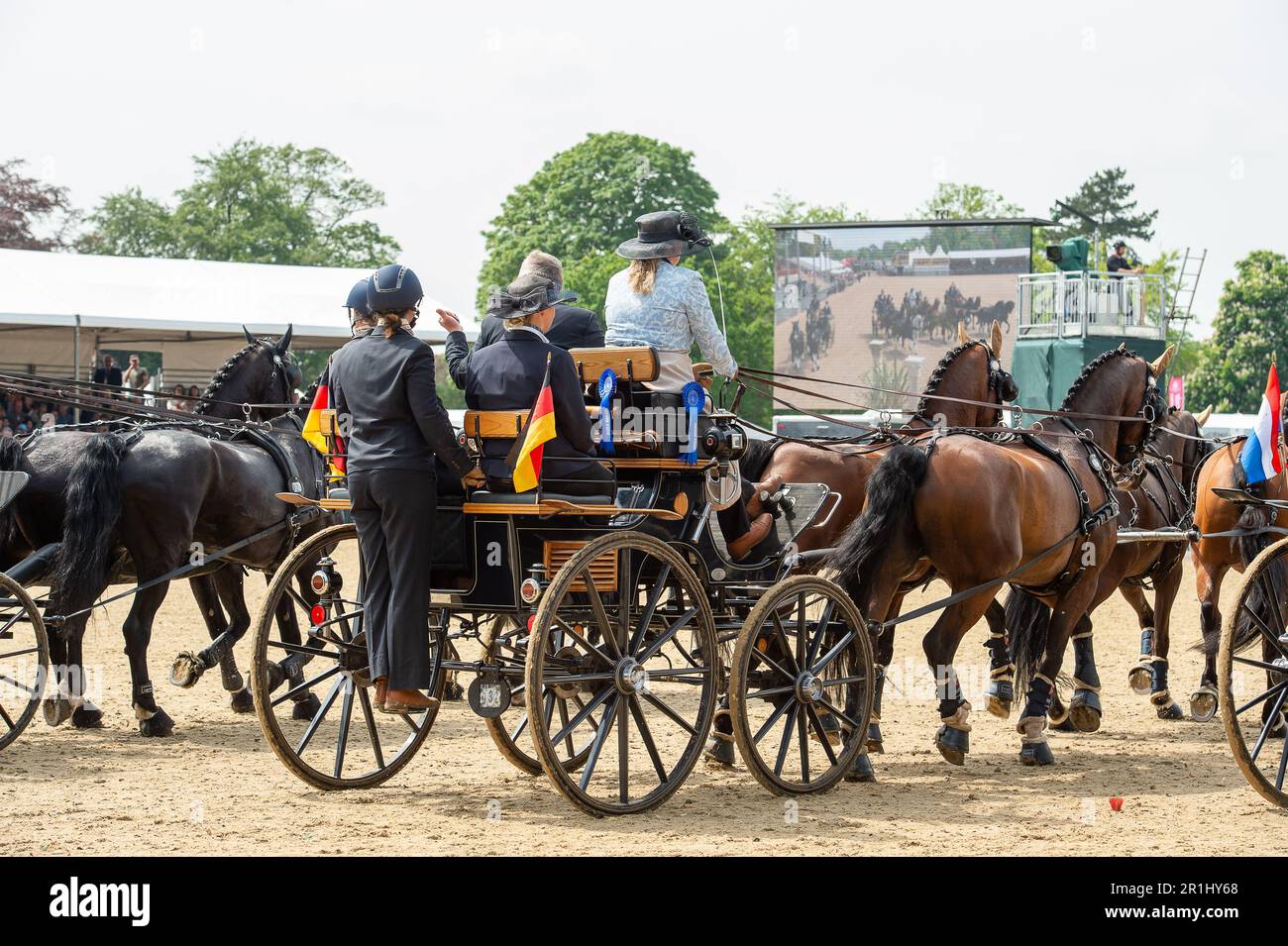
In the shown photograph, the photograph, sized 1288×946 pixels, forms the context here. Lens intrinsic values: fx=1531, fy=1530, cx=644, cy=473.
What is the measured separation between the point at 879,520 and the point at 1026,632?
4.70 ft

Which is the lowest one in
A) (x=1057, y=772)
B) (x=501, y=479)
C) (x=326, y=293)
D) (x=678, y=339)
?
(x=1057, y=772)

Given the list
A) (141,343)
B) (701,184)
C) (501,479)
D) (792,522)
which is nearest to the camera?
(501,479)

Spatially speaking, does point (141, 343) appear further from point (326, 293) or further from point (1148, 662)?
point (1148, 662)

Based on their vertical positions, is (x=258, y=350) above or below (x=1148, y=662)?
above

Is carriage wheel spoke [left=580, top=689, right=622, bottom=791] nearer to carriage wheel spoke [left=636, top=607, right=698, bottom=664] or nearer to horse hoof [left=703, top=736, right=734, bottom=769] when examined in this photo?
carriage wheel spoke [left=636, top=607, right=698, bottom=664]

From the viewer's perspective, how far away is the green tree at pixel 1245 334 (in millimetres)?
49156

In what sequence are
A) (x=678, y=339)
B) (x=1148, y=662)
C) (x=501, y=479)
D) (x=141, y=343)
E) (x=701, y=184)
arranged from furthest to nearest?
1. (x=701, y=184)
2. (x=141, y=343)
3. (x=1148, y=662)
4. (x=678, y=339)
5. (x=501, y=479)

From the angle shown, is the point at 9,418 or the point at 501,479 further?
the point at 9,418

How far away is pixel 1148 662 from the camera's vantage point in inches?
345

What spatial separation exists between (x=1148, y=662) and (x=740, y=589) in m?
3.31

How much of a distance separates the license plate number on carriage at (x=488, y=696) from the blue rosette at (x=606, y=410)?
1016 mm

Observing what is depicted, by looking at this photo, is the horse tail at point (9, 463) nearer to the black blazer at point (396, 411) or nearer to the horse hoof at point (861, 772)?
the black blazer at point (396, 411)

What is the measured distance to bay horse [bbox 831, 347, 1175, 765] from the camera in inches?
269

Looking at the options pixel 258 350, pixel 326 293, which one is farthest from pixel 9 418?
pixel 258 350
